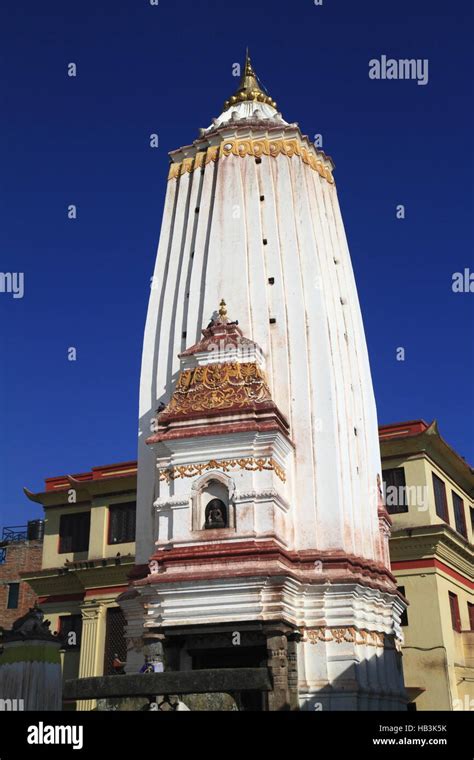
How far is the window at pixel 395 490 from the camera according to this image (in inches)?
1271

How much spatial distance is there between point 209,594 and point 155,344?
8.90 meters

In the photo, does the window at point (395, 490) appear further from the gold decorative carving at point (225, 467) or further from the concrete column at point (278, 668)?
the concrete column at point (278, 668)

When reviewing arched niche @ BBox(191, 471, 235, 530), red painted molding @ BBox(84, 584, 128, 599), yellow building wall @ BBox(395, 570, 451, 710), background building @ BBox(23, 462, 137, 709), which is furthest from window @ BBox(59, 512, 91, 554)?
arched niche @ BBox(191, 471, 235, 530)

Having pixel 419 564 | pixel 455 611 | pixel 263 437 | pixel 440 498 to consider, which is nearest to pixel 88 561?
pixel 419 564

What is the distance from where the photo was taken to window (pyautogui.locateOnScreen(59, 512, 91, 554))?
39000 millimetres

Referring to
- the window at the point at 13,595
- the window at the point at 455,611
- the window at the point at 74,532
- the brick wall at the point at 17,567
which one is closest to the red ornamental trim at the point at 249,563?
the window at the point at 455,611

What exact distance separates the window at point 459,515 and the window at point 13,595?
916 inches

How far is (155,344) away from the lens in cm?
2631

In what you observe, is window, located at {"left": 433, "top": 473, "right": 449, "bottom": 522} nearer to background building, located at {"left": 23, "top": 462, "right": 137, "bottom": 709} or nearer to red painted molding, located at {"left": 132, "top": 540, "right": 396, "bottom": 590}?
red painted molding, located at {"left": 132, "top": 540, "right": 396, "bottom": 590}

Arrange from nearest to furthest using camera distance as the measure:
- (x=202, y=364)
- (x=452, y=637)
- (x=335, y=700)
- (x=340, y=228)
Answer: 1. (x=335, y=700)
2. (x=202, y=364)
3. (x=340, y=228)
4. (x=452, y=637)

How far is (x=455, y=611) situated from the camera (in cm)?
3253

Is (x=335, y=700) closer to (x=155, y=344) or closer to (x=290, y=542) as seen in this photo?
(x=290, y=542)
